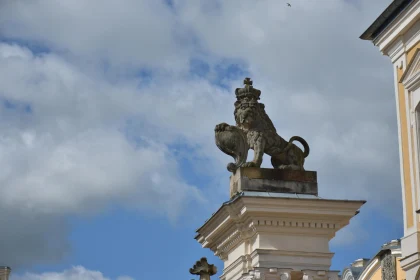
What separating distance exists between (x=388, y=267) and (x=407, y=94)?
10.9m

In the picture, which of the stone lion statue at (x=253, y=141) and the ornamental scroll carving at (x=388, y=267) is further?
the ornamental scroll carving at (x=388, y=267)

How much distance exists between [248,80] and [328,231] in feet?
12.3

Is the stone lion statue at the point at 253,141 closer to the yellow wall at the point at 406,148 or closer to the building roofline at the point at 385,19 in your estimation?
the building roofline at the point at 385,19

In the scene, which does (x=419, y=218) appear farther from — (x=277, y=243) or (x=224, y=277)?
(x=224, y=277)

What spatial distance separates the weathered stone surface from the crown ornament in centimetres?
165

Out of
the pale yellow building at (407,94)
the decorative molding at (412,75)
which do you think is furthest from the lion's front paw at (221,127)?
the decorative molding at (412,75)

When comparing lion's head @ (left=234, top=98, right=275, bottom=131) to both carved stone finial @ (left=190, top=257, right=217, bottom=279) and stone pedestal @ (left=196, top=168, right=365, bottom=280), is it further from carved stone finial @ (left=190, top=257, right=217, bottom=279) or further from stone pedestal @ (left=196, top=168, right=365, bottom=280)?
carved stone finial @ (left=190, top=257, right=217, bottom=279)

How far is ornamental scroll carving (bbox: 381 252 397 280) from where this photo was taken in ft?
90.5

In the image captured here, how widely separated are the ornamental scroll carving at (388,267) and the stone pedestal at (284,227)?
6327 millimetres

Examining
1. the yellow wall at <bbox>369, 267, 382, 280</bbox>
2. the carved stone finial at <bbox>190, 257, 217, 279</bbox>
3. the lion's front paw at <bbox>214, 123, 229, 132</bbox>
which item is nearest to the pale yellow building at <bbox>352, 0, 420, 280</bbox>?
the lion's front paw at <bbox>214, 123, 229, 132</bbox>

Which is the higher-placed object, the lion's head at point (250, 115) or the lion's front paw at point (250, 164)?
the lion's head at point (250, 115)

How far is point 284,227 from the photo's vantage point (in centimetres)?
2158

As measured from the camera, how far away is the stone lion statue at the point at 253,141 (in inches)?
888

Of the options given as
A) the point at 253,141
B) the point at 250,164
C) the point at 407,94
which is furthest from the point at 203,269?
the point at 407,94
